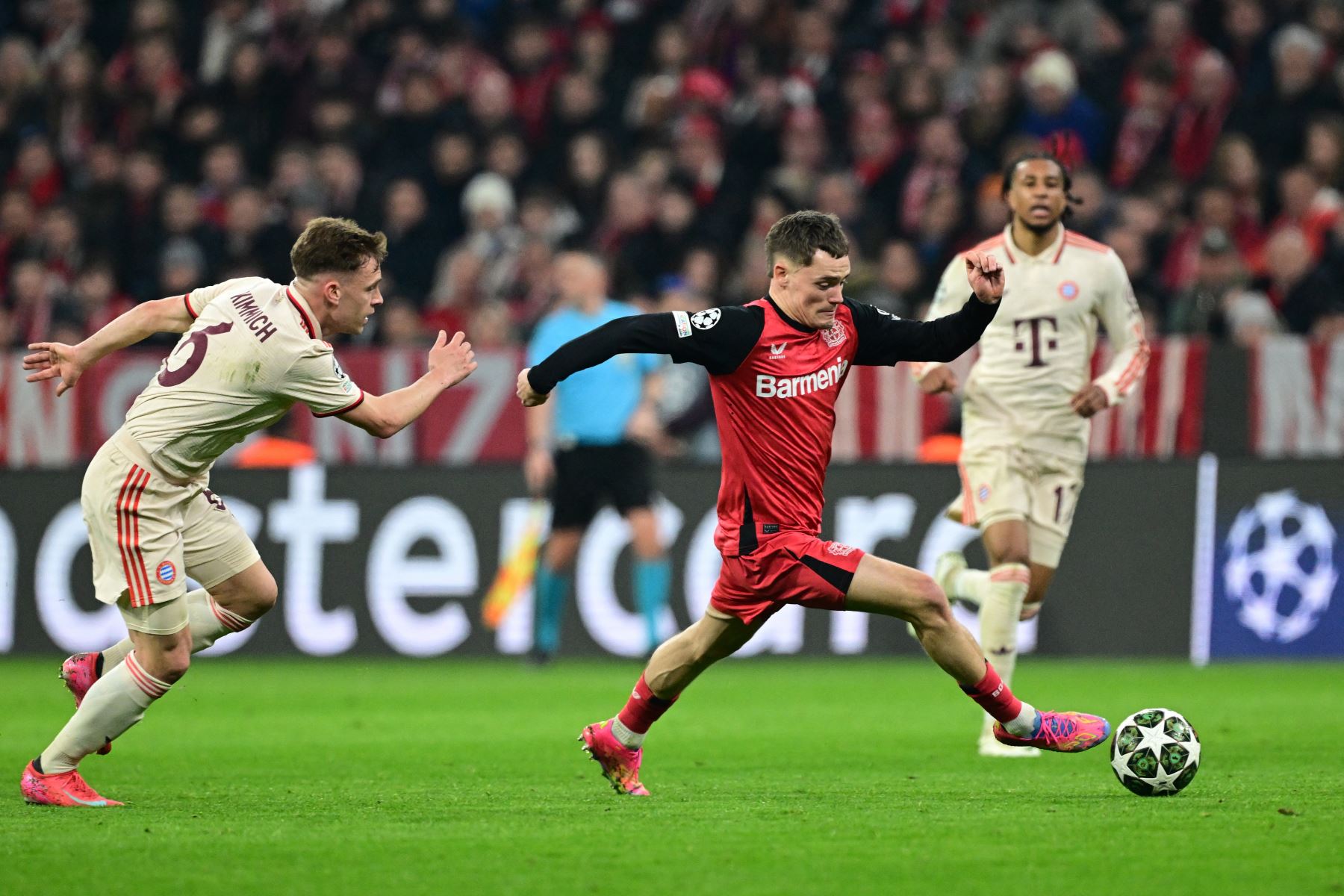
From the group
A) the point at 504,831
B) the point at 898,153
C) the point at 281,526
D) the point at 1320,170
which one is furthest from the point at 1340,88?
the point at 504,831

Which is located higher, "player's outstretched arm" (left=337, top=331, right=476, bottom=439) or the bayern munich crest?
the bayern munich crest

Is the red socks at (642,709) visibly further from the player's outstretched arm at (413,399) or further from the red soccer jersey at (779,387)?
the player's outstretched arm at (413,399)

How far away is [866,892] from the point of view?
487 centimetres

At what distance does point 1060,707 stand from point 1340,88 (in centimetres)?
758

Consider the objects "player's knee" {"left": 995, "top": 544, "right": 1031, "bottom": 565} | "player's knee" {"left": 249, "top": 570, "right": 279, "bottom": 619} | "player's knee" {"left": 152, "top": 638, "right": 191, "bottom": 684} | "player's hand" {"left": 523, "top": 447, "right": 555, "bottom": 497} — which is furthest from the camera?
"player's hand" {"left": 523, "top": 447, "right": 555, "bottom": 497}

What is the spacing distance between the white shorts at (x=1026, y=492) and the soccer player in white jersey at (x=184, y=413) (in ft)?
9.50

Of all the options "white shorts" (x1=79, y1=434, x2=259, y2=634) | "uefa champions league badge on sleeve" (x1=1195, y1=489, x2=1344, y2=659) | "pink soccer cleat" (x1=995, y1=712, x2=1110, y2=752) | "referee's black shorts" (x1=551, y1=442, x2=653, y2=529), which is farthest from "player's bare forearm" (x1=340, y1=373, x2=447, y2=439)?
"uefa champions league badge on sleeve" (x1=1195, y1=489, x2=1344, y2=659)

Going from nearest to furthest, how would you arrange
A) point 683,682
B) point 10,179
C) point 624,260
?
point 683,682 < point 624,260 < point 10,179

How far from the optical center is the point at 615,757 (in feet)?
22.5

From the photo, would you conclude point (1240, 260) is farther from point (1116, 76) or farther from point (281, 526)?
point (281, 526)

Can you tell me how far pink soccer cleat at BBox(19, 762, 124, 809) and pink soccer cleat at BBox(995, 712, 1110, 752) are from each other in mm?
3175

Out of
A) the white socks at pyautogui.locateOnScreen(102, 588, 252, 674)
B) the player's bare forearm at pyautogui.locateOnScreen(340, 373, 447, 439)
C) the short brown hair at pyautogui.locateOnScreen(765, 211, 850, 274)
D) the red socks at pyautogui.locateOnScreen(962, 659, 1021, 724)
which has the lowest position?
the red socks at pyautogui.locateOnScreen(962, 659, 1021, 724)

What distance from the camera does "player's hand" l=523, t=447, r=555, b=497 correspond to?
12664 mm

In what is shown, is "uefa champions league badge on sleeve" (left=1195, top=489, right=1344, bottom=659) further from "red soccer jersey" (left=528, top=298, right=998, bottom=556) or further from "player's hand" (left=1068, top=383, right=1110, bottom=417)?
"red soccer jersey" (left=528, top=298, right=998, bottom=556)
